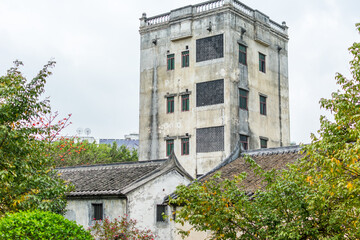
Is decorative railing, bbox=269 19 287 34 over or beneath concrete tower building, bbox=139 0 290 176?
over

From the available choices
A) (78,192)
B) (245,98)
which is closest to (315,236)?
(78,192)

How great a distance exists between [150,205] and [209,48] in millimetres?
13102

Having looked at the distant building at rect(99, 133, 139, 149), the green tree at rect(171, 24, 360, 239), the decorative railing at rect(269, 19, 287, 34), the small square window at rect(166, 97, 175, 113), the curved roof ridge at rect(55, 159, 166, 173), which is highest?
the decorative railing at rect(269, 19, 287, 34)

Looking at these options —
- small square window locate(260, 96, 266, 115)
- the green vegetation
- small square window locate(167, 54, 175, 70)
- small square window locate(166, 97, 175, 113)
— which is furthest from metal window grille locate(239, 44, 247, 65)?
the green vegetation

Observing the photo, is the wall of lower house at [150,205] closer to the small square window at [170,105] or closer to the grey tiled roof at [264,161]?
the grey tiled roof at [264,161]

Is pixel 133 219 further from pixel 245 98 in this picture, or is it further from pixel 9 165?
pixel 245 98

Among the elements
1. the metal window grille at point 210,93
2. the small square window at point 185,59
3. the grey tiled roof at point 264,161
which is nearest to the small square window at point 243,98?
the metal window grille at point 210,93

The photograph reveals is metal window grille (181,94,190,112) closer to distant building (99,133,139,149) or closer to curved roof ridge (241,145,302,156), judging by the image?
curved roof ridge (241,145,302,156)

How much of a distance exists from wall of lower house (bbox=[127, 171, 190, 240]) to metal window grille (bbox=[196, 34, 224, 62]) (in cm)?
1120

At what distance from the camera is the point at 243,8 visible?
32.3 metres

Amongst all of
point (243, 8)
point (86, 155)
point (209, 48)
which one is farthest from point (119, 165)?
point (86, 155)

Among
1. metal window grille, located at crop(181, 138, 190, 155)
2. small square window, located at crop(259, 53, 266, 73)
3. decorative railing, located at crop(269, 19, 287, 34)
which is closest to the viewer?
metal window grille, located at crop(181, 138, 190, 155)

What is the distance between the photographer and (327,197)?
32.6 ft

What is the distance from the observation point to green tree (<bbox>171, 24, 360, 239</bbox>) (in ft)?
30.8
